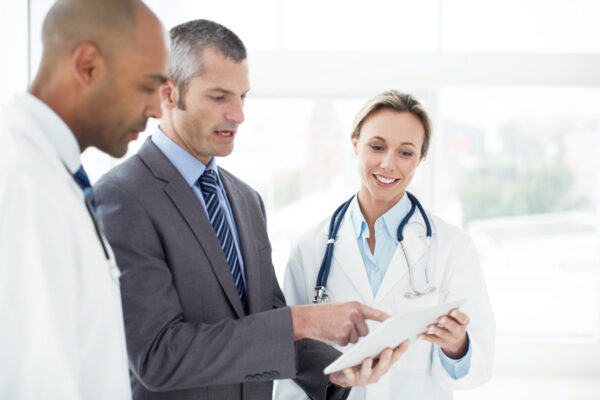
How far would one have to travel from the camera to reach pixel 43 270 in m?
0.70

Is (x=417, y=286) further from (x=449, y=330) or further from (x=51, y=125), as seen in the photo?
(x=51, y=125)

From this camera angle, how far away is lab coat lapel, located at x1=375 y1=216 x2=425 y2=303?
5.39 ft

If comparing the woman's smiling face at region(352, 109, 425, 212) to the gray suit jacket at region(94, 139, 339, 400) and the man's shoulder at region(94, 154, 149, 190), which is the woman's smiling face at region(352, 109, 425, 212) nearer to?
the gray suit jacket at region(94, 139, 339, 400)

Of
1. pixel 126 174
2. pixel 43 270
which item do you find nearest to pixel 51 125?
pixel 43 270

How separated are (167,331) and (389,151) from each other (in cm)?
97

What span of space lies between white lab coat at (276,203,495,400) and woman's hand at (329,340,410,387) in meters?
0.36

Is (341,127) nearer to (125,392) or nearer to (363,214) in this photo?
(363,214)

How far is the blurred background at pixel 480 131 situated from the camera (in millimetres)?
3217

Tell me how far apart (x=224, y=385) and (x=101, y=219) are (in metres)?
0.48

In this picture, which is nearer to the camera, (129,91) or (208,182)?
(129,91)

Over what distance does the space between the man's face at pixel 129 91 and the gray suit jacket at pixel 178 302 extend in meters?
0.22

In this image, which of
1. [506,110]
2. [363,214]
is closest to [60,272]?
[363,214]

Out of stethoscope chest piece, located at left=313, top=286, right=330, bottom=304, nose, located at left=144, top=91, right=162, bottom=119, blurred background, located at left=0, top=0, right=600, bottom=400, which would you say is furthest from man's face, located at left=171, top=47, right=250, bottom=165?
blurred background, located at left=0, top=0, right=600, bottom=400

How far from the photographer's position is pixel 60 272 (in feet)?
2.40
